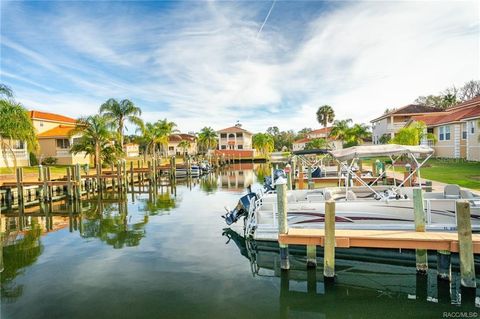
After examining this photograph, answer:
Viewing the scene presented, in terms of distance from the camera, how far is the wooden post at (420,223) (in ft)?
27.5

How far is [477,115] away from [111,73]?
33680 millimetres

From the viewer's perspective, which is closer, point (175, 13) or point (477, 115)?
point (175, 13)

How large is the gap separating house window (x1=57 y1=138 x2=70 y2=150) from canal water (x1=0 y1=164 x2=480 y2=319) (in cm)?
2951

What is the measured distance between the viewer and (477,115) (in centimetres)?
3067

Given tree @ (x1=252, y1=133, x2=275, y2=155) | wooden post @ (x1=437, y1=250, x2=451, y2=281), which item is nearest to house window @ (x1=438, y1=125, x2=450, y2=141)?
wooden post @ (x1=437, y1=250, x2=451, y2=281)

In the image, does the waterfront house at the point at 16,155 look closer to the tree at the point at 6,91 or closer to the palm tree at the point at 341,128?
the tree at the point at 6,91

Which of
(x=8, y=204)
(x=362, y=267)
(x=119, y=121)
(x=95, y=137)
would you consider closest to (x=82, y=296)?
(x=362, y=267)

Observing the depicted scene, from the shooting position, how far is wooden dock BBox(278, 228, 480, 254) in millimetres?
7453

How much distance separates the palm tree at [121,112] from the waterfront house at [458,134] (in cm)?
3835

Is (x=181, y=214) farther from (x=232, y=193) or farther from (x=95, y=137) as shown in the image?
(x=95, y=137)

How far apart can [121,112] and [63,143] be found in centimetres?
998

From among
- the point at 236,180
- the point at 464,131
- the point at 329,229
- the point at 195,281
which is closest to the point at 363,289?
the point at 329,229

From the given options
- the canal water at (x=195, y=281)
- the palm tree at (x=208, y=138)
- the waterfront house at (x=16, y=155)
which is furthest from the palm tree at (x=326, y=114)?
the canal water at (x=195, y=281)

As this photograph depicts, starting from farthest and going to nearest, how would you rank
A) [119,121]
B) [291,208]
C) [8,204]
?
[119,121]
[8,204]
[291,208]
